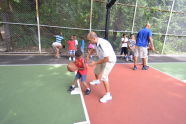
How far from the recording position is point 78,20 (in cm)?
762

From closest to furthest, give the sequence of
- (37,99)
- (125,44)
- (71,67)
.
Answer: (37,99), (71,67), (125,44)

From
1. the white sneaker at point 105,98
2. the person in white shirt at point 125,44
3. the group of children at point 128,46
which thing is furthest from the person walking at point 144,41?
the white sneaker at point 105,98

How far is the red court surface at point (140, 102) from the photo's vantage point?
2.61 meters

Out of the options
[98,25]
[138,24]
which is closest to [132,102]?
[98,25]

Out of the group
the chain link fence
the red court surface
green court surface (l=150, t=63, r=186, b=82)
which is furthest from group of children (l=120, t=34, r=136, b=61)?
the red court surface

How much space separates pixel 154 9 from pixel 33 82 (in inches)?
320

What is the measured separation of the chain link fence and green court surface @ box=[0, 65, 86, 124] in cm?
313

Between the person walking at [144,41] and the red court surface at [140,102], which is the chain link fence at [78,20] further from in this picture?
the red court surface at [140,102]

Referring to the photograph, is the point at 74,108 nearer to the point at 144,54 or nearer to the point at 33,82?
the point at 33,82

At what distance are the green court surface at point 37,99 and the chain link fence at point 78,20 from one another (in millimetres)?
3134

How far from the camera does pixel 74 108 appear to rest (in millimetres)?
2787

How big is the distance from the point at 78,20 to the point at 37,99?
5.69m

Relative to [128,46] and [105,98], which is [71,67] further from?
[128,46]

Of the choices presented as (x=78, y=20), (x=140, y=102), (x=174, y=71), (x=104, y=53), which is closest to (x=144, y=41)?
(x=174, y=71)
